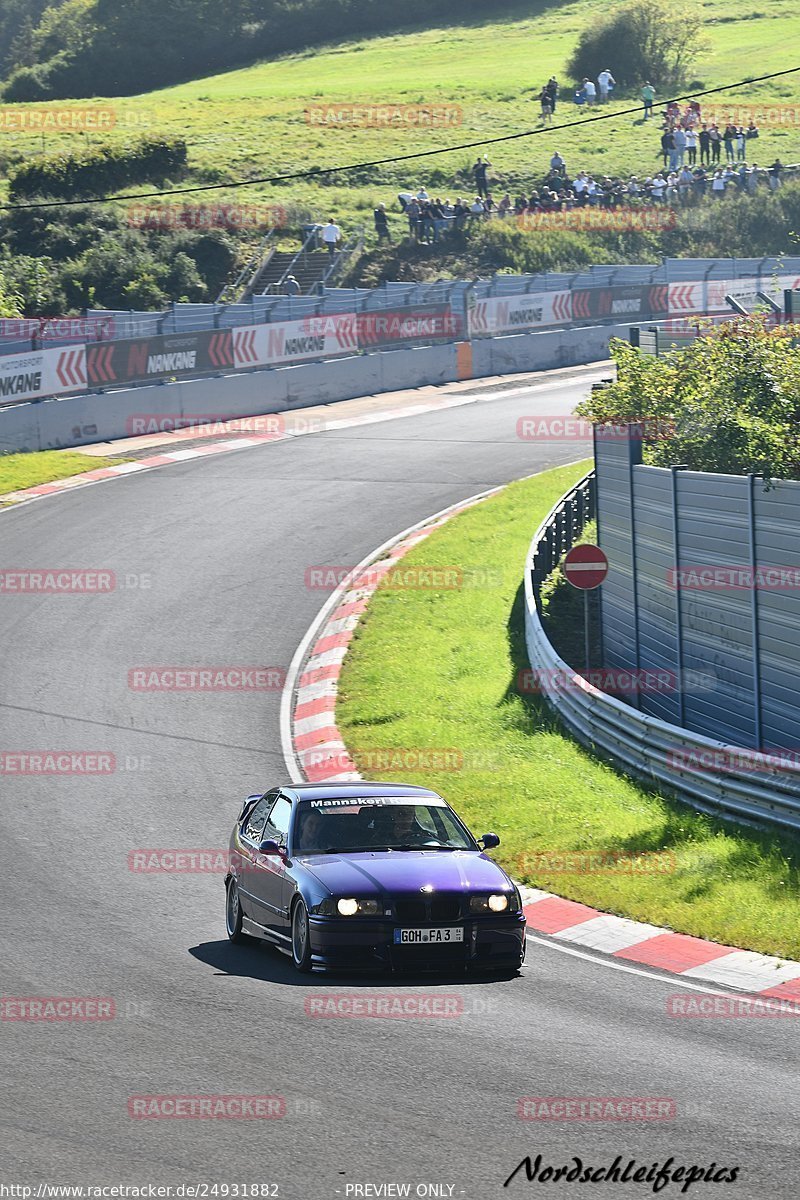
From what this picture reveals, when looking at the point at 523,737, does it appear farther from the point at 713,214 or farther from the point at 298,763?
the point at 713,214

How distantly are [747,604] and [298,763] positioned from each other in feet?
17.9

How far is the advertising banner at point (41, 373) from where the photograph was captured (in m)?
34.5

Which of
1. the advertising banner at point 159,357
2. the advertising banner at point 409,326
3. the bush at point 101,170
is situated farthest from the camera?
the bush at point 101,170

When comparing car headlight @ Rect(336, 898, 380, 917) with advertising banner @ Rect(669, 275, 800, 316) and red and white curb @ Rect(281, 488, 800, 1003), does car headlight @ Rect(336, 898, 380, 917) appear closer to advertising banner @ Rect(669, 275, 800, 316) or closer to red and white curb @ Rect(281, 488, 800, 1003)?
red and white curb @ Rect(281, 488, 800, 1003)

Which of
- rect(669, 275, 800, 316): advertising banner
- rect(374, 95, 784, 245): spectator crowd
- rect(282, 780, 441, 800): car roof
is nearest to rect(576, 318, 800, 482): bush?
rect(282, 780, 441, 800): car roof

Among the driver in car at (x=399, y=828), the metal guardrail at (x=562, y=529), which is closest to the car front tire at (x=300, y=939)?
the driver in car at (x=399, y=828)

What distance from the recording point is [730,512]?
17.3 meters

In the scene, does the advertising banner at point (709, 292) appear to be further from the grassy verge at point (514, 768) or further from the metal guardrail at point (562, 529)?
the grassy verge at point (514, 768)

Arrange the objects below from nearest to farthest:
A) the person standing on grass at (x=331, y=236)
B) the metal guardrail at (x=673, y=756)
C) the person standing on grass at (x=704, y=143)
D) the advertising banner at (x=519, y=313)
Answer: the metal guardrail at (x=673, y=756) → the advertising banner at (x=519, y=313) → the person standing on grass at (x=331, y=236) → the person standing on grass at (x=704, y=143)

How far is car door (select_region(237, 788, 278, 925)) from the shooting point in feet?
39.7

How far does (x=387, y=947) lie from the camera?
10828mm

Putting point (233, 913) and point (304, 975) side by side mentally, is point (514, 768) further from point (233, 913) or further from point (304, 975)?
point (304, 975)

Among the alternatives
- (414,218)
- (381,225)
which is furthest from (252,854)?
(414,218)

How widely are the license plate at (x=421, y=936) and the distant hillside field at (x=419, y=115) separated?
55.7m
